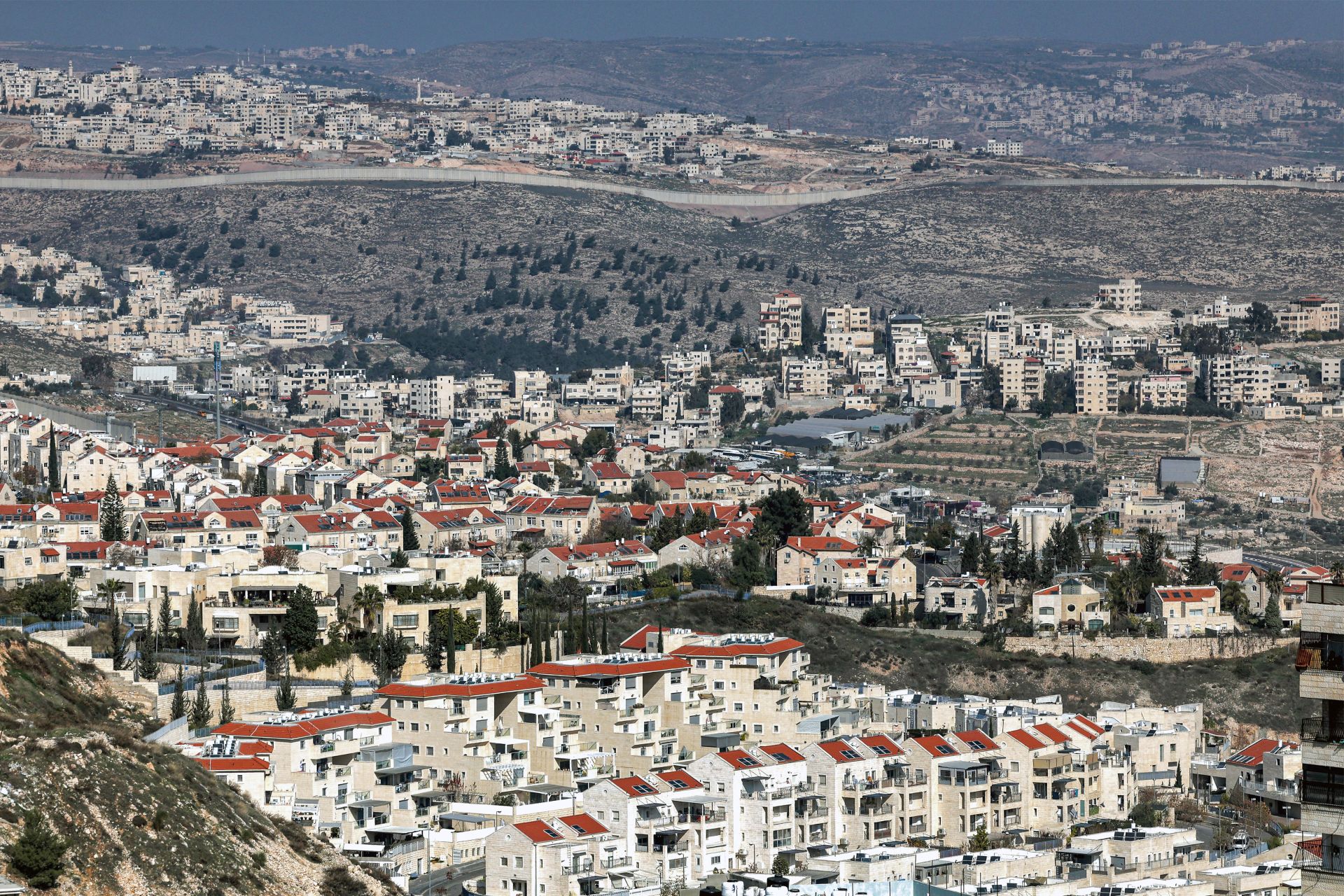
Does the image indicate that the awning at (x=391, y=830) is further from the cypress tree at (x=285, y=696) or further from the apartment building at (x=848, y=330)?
the apartment building at (x=848, y=330)

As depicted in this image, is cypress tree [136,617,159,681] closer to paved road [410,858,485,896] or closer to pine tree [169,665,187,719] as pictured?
pine tree [169,665,187,719]

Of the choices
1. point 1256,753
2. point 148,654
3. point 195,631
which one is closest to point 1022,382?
point 1256,753

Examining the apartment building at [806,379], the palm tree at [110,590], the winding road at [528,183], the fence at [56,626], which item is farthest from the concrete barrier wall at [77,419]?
the winding road at [528,183]

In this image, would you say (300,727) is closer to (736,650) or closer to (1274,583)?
(736,650)

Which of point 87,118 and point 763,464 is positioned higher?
point 87,118

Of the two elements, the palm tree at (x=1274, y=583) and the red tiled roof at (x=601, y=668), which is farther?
the palm tree at (x=1274, y=583)

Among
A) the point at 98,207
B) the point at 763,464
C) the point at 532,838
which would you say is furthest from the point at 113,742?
the point at 98,207

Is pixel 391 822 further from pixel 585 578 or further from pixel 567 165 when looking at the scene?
pixel 567 165
